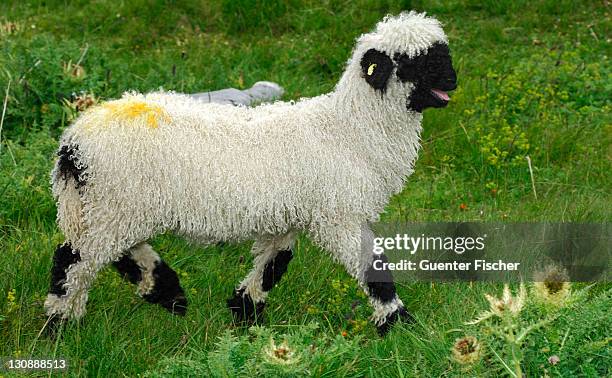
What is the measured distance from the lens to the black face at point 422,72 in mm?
3977

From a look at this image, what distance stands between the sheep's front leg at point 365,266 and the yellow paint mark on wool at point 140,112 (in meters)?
0.88

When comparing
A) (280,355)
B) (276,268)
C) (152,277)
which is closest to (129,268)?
(152,277)

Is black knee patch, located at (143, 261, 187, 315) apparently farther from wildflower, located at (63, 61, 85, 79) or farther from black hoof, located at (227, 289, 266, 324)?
wildflower, located at (63, 61, 85, 79)

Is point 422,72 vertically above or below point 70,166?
above

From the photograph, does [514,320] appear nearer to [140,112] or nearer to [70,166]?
[140,112]

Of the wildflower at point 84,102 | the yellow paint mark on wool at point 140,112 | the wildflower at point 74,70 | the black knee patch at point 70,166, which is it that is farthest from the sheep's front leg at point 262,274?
the wildflower at point 74,70

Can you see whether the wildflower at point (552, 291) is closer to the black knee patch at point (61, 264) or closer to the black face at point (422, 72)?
the black face at point (422, 72)

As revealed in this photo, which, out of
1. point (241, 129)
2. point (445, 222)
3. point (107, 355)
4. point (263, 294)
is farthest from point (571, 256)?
point (107, 355)

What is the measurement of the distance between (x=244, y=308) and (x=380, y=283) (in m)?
0.77

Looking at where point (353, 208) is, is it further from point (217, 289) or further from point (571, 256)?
point (571, 256)

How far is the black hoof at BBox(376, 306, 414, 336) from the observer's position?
4168 millimetres

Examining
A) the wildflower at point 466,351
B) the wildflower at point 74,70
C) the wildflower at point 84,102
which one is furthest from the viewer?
the wildflower at point 74,70

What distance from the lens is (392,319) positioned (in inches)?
164

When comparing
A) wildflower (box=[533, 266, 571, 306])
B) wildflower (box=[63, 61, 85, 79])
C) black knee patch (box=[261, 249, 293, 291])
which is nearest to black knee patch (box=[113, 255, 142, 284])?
black knee patch (box=[261, 249, 293, 291])
